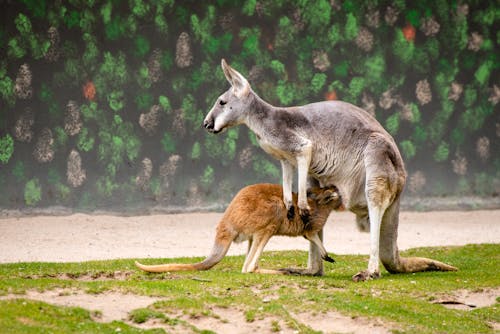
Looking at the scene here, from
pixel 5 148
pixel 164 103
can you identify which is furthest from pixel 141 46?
pixel 5 148

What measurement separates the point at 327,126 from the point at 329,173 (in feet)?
1.56

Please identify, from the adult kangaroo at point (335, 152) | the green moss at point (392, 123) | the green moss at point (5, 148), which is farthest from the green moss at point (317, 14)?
the adult kangaroo at point (335, 152)

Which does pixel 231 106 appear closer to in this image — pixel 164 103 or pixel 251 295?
pixel 251 295

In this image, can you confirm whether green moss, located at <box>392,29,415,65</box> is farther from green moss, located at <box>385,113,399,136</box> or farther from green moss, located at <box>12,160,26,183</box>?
green moss, located at <box>12,160,26,183</box>

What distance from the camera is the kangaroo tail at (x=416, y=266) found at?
9935 millimetres

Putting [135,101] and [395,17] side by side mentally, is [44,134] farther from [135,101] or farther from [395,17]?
[395,17]

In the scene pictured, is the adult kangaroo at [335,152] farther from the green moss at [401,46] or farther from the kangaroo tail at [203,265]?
the green moss at [401,46]

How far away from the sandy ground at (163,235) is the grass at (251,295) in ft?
5.38

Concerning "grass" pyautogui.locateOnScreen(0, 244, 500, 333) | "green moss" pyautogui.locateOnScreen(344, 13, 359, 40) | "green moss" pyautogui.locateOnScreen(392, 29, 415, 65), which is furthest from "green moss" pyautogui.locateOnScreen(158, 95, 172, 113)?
"grass" pyautogui.locateOnScreen(0, 244, 500, 333)

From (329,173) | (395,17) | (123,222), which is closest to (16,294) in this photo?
(329,173)

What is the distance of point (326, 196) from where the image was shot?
376 inches

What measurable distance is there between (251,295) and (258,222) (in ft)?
3.62

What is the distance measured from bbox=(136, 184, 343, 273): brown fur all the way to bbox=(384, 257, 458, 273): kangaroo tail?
93 cm

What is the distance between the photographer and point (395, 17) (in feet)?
50.1
